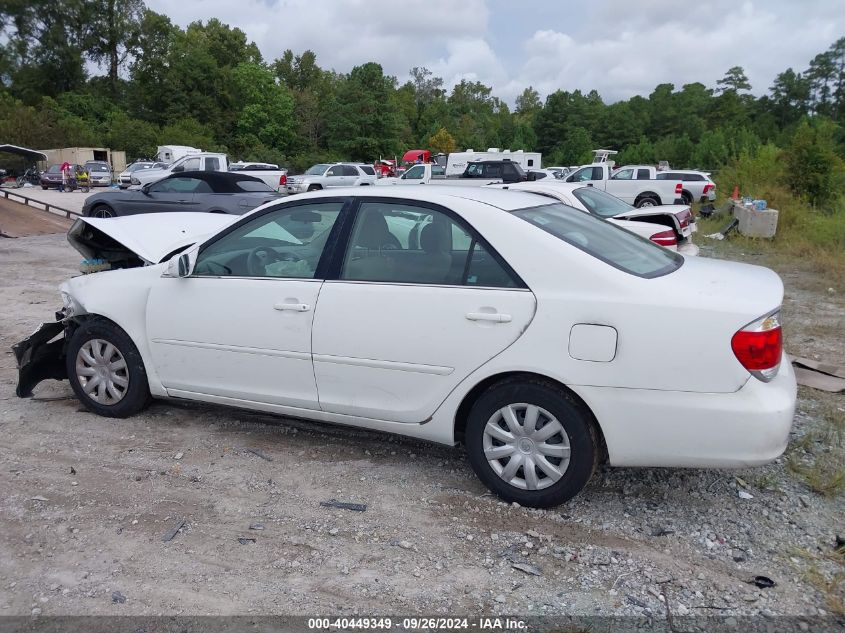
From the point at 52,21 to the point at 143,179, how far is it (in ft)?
185

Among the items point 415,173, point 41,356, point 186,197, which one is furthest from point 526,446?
point 415,173

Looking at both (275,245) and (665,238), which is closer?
(275,245)

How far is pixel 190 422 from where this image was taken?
484 cm

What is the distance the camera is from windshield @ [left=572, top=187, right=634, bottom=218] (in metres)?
8.86

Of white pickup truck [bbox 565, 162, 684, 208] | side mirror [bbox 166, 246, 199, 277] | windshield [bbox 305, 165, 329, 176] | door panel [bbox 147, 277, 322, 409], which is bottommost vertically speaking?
door panel [bbox 147, 277, 322, 409]

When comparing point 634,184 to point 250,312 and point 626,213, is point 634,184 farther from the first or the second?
point 250,312

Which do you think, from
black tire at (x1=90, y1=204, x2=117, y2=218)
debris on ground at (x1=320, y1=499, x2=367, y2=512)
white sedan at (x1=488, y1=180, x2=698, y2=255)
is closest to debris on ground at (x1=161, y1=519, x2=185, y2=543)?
debris on ground at (x1=320, y1=499, x2=367, y2=512)

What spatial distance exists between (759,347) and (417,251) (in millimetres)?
1799

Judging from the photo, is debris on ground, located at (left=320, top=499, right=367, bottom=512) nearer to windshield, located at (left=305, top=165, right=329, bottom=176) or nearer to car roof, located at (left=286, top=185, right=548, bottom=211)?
car roof, located at (left=286, top=185, right=548, bottom=211)

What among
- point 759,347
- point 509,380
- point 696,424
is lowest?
point 696,424

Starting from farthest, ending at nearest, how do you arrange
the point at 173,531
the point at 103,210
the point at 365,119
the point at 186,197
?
the point at 365,119
the point at 103,210
the point at 186,197
the point at 173,531

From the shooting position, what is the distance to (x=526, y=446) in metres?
3.53

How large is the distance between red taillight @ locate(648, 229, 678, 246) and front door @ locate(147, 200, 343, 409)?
16.0 ft

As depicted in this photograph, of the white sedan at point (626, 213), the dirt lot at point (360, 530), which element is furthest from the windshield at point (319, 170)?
the dirt lot at point (360, 530)
